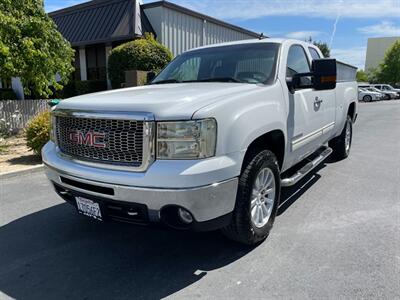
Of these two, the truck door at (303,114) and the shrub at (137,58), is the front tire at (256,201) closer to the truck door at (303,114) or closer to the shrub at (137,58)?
the truck door at (303,114)

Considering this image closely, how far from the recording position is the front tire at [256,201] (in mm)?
3164

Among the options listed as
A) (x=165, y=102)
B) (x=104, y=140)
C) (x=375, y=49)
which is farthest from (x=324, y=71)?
(x=375, y=49)

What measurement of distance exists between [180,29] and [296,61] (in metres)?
14.5

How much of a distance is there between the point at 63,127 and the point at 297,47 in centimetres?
306

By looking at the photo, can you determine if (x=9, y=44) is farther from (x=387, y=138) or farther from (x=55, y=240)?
(x=387, y=138)

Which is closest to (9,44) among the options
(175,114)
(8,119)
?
(8,119)

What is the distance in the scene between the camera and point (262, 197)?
11.8ft

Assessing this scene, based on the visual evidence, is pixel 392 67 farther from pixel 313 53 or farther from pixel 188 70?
pixel 188 70

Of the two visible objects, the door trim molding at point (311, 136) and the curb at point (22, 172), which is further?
the curb at point (22, 172)

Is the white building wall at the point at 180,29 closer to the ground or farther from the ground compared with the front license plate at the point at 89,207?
farther from the ground

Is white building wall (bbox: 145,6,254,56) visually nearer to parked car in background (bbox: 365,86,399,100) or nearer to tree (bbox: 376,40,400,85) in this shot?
parked car in background (bbox: 365,86,399,100)

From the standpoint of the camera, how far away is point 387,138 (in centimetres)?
1034

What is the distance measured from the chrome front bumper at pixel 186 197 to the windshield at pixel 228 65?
4.84 ft

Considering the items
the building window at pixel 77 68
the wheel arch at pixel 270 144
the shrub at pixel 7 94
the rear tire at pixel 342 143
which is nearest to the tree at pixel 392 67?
the building window at pixel 77 68
